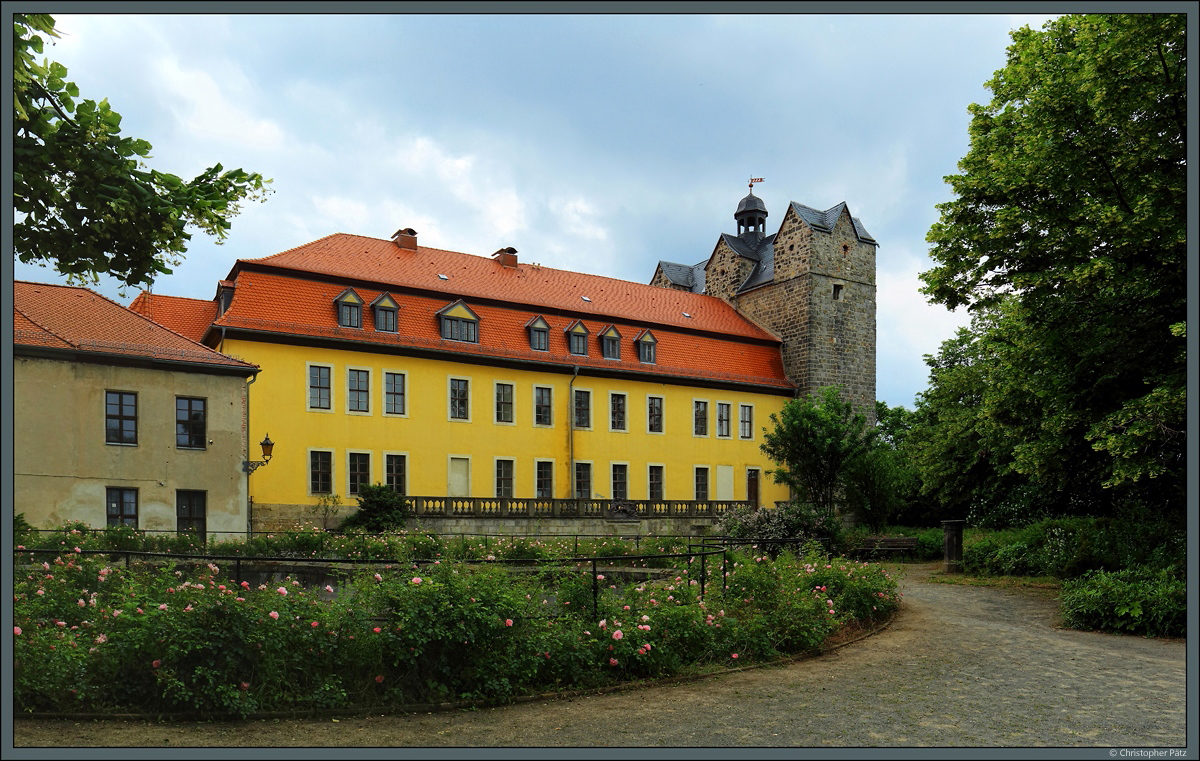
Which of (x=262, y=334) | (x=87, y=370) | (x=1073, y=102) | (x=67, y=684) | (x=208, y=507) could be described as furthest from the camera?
(x=262, y=334)

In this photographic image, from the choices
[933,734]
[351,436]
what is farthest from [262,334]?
[933,734]

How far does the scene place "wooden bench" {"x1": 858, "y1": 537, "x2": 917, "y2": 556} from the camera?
95.0ft

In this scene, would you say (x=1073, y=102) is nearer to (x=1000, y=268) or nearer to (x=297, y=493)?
(x=1000, y=268)

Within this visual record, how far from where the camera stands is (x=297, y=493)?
31.2 metres

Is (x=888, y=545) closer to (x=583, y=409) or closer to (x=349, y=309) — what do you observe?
(x=583, y=409)

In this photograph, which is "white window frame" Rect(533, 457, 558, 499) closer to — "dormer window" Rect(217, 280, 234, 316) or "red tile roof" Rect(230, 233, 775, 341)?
"red tile roof" Rect(230, 233, 775, 341)

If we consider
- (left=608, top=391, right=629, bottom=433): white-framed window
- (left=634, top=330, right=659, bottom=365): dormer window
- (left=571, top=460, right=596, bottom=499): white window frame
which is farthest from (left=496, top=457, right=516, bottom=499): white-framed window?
(left=634, top=330, right=659, bottom=365): dormer window

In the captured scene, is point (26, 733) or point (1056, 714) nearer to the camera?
point (26, 733)

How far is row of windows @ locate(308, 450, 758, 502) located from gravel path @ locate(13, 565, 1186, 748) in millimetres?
22363

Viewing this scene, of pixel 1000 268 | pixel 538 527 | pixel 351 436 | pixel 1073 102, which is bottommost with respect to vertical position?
pixel 538 527

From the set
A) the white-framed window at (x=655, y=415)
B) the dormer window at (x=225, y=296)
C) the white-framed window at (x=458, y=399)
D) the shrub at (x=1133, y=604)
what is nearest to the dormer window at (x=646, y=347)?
the white-framed window at (x=655, y=415)

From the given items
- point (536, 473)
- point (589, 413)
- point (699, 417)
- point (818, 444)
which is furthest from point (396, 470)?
point (818, 444)

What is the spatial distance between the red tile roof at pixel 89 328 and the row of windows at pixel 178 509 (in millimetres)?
3587

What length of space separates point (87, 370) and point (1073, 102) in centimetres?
2287
